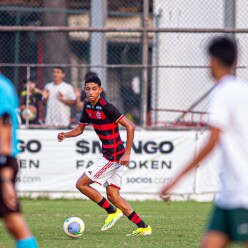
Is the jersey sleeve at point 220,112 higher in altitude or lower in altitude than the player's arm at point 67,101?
higher

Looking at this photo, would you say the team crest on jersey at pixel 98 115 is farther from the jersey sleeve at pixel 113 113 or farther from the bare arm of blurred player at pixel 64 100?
the bare arm of blurred player at pixel 64 100

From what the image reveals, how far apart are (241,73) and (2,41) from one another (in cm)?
590

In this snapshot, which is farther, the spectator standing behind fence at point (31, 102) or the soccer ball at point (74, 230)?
the spectator standing behind fence at point (31, 102)

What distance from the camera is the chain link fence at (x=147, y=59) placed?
18.5m

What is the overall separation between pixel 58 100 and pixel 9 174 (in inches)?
471

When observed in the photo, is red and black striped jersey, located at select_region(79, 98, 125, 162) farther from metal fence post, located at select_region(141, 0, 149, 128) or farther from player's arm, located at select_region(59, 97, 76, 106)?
player's arm, located at select_region(59, 97, 76, 106)

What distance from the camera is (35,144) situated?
18375 mm

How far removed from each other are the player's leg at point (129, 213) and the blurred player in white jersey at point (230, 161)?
5.07 meters

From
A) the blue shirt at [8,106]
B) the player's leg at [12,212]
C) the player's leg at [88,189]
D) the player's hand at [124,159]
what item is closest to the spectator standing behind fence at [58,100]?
the player's leg at [88,189]

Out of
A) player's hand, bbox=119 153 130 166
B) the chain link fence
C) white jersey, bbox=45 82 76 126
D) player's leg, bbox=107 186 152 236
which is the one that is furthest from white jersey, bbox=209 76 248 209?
white jersey, bbox=45 82 76 126

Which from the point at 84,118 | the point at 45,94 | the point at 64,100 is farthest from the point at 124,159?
the point at 45,94

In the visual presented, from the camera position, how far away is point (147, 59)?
61.1 ft

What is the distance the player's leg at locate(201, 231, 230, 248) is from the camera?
6.24 m

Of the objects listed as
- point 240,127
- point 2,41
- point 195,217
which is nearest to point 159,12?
point 2,41
